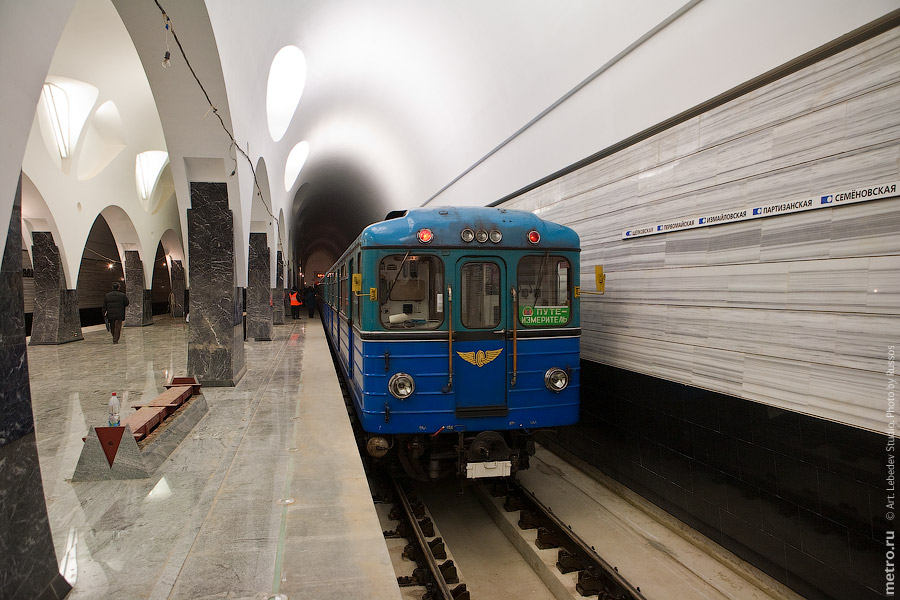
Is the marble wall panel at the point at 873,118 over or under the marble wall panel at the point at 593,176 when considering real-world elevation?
under

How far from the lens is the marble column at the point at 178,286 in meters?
28.4

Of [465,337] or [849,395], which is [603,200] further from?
[849,395]

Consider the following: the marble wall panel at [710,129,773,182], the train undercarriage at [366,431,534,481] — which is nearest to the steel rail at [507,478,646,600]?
the train undercarriage at [366,431,534,481]

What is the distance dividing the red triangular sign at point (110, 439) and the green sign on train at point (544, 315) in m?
3.94

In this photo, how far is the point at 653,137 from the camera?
5395mm

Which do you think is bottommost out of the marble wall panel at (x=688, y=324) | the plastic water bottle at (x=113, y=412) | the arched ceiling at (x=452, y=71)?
the plastic water bottle at (x=113, y=412)

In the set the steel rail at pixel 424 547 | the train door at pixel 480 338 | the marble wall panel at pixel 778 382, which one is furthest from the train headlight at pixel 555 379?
the steel rail at pixel 424 547

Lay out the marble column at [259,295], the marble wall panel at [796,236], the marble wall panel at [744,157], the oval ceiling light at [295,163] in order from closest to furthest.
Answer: the marble wall panel at [796,236], the marble wall panel at [744,157], the marble column at [259,295], the oval ceiling light at [295,163]

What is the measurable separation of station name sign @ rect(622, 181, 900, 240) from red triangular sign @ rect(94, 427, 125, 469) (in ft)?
18.5

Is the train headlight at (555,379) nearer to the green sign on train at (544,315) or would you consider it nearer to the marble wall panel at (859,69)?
the green sign on train at (544,315)

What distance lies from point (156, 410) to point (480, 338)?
3811 mm

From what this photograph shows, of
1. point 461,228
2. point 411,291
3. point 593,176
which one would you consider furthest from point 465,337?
point 593,176

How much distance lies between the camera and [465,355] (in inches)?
195

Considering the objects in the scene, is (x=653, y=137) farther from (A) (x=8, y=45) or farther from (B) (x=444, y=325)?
(A) (x=8, y=45)
